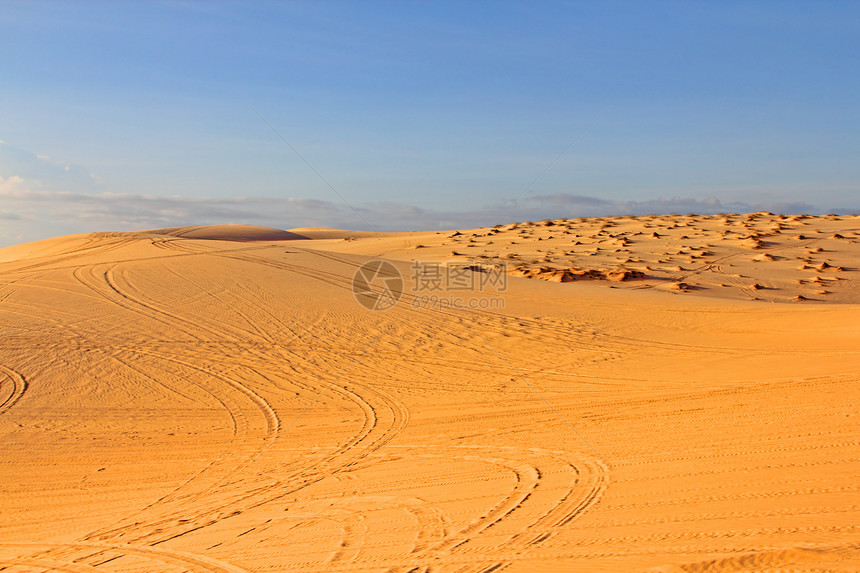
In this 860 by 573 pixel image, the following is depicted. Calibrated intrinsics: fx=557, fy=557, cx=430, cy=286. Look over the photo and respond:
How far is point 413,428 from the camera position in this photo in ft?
25.2

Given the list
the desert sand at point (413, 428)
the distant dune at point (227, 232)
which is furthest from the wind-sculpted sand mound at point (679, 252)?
the distant dune at point (227, 232)

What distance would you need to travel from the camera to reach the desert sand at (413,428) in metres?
4.23

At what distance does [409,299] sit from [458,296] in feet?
5.10

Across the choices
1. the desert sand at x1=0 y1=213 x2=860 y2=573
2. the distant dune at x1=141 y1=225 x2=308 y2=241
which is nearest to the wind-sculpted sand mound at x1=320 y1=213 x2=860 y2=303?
the desert sand at x1=0 y1=213 x2=860 y2=573

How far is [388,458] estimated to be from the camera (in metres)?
6.52

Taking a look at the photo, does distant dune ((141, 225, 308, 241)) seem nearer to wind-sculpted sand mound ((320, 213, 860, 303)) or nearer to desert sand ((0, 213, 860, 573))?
wind-sculpted sand mound ((320, 213, 860, 303))

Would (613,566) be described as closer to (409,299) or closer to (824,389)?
(824,389)

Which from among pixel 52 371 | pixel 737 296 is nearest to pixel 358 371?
pixel 52 371

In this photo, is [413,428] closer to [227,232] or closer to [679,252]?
[679,252]

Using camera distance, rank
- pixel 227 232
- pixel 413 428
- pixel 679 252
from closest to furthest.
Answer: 1. pixel 413 428
2. pixel 679 252
3. pixel 227 232

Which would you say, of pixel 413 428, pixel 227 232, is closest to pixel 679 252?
pixel 413 428

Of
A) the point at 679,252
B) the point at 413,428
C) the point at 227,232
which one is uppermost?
the point at 227,232

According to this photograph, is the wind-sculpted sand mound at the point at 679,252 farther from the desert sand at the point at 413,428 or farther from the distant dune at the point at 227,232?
the distant dune at the point at 227,232

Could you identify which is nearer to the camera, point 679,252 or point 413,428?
point 413,428
